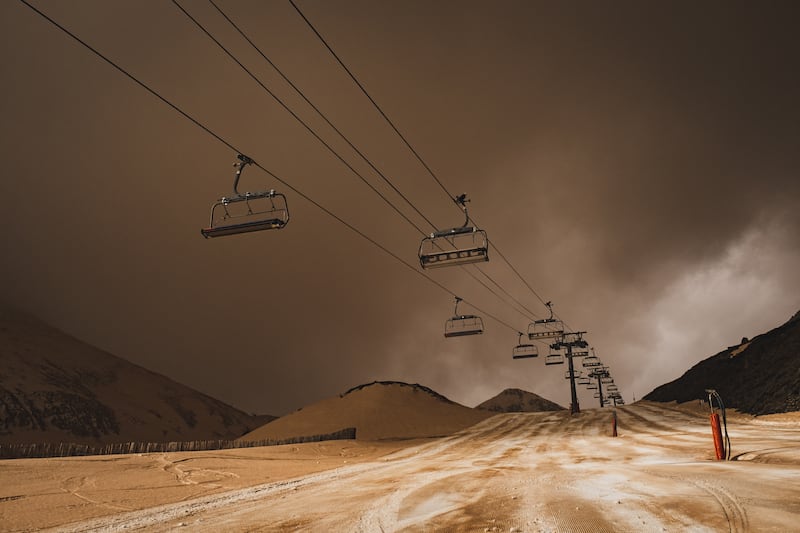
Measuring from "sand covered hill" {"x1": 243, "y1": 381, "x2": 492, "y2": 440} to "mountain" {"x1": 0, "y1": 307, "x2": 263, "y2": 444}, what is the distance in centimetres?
6414

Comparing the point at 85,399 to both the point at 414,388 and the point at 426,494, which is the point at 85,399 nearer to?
the point at 414,388

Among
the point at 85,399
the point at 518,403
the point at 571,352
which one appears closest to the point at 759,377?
the point at 571,352

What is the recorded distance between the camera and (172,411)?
441 feet

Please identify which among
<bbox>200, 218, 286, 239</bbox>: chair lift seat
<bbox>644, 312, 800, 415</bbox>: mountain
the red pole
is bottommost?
the red pole

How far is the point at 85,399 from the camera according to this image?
369ft

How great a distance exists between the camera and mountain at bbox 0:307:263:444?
314 feet

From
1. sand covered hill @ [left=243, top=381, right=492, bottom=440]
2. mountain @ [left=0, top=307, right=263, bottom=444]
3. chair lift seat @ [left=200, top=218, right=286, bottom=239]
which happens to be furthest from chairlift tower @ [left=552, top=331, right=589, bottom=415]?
mountain @ [left=0, top=307, right=263, bottom=444]

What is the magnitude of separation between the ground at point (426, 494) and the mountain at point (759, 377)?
2055 cm

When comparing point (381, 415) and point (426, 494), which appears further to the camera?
point (381, 415)

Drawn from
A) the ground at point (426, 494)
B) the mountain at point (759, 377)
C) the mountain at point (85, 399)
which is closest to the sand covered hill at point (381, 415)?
the mountain at point (759, 377)

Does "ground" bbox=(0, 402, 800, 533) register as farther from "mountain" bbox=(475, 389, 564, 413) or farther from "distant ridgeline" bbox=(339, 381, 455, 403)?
"mountain" bbox=(475, 389, 564, 413)

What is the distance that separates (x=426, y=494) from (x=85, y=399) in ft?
422

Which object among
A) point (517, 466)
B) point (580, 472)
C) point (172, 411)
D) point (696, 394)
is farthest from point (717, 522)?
point (172, 411)

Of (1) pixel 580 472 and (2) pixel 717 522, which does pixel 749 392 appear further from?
(2) pixel 717 522
